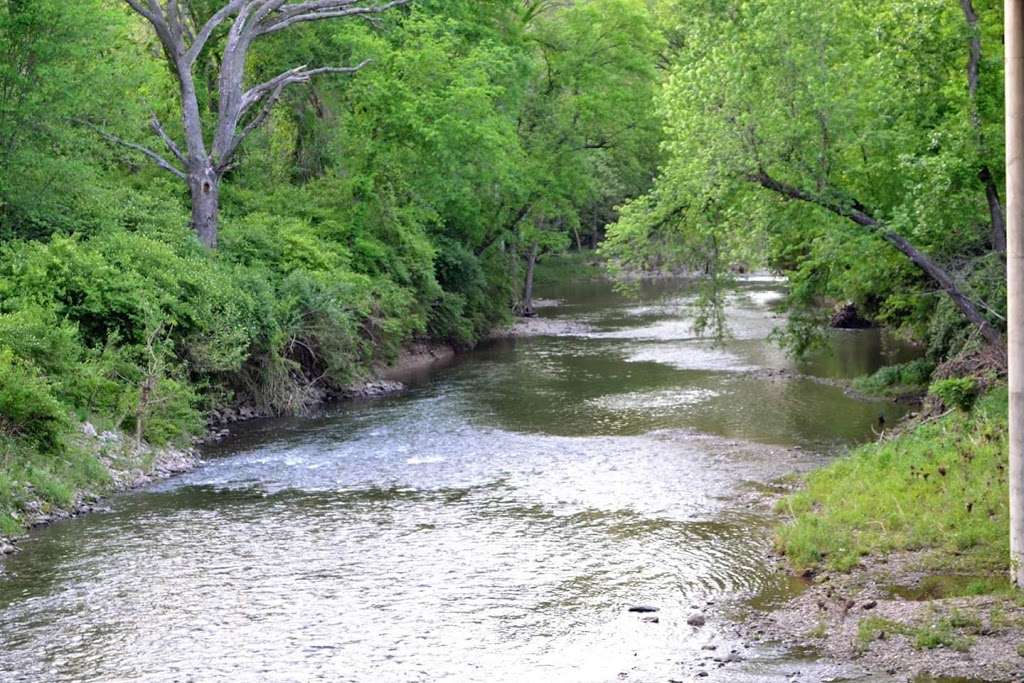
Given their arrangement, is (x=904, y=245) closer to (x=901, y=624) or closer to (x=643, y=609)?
(x=643, y=609)

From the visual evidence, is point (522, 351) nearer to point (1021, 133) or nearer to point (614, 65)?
point (614, 65)

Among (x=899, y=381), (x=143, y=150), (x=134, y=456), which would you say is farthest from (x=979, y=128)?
(x=143, y=150)

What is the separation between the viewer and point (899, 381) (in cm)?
2878

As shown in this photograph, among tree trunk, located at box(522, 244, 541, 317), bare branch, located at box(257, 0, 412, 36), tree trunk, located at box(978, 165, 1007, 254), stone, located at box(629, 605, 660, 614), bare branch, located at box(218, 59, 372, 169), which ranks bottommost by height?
stone, located at box(629, 605, 660, 614)

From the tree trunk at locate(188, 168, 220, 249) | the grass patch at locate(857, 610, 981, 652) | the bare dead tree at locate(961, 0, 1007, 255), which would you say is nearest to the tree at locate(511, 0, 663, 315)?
the tree trunk at locate(188, 168, 220, 249)

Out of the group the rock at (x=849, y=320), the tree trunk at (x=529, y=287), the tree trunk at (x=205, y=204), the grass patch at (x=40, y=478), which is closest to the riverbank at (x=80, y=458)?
the grass patch at (x=40, y=478)

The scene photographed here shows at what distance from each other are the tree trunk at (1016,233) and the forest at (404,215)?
152cm

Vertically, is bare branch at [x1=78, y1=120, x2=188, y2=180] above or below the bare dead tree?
above

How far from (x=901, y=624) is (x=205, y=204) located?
934 inches

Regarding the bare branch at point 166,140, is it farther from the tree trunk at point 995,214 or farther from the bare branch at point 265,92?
the tree trunk at point 995,214

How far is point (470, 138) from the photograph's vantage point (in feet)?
124

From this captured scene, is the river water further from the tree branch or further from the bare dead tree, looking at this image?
the bare dead tree

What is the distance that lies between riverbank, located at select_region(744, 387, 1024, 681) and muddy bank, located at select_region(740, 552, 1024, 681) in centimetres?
2

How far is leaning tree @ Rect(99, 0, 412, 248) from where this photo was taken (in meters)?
32.0
